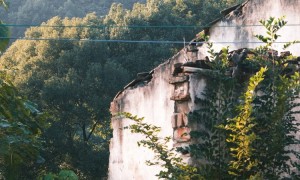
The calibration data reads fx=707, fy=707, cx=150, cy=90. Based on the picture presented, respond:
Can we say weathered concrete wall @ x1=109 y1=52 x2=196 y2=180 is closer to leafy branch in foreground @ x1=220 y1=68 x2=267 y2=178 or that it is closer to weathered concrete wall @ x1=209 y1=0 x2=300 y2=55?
weathered concrete wall @ x1=209 y1=0 x2=300 y2=55

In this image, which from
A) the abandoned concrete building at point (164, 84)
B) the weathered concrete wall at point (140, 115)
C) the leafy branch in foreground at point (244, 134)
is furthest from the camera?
the weathered concrete wall at point (140, 115)

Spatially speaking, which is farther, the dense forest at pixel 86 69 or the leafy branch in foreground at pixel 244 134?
the dense forest at pixel 86 69

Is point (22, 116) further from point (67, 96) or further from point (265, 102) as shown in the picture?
point (67, 96)

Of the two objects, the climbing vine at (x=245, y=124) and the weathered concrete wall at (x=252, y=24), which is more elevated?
the weathered concrete wall at (x=252, y=24)

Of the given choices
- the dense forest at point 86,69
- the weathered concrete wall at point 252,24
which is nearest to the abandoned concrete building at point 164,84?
the weathered concrete wall at point 252,24

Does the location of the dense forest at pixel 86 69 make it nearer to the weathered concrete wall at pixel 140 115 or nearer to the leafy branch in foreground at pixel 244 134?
the weathered concrete wall at pixel 140 115

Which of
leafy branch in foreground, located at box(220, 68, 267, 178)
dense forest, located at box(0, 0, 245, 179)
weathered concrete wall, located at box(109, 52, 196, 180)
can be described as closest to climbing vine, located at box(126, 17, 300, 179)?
leafy branch in foreground, located at box(220, 68, 267, 178)

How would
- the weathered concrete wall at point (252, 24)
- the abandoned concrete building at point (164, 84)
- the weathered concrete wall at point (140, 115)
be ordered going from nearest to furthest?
the weathered concrete wall at point (252, 24), the abandoned concrete building at point (164, 84), the weathered concrete wall at point (140, 115)

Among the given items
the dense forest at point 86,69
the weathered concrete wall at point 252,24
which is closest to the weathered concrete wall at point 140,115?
the weathered concrete wall at point 252,24

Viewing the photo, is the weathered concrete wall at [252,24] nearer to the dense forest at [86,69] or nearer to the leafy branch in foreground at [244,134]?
the leafy branch in foreground at [244,134]

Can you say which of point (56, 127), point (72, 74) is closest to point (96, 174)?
point (56, 127)

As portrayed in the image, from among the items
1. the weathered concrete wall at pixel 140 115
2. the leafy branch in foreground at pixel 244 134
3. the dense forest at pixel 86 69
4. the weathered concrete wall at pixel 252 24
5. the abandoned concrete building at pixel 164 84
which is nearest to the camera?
the leafy branch in foreground at pixel 244 134

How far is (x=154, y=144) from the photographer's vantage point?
272 inches

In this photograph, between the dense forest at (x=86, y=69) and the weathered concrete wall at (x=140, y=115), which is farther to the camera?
the dense forest at (x=86, y=69)
